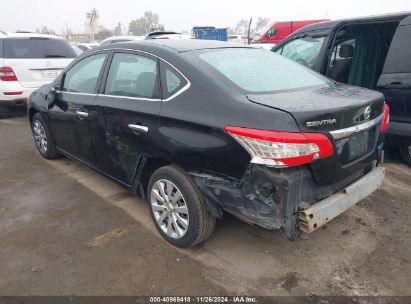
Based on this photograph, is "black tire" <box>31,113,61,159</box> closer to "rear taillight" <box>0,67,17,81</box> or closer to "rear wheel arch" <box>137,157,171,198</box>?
"rear wheel arch" <box>137,157,171,198</box>

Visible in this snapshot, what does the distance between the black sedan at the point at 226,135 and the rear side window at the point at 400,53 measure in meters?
1.36

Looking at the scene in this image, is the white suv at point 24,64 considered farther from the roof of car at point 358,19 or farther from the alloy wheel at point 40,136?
the roof of car at point 358,19

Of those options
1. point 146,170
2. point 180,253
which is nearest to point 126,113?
point 146,170

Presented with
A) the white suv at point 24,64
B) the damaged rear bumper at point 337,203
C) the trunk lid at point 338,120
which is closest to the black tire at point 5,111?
the white suv at point 24,64

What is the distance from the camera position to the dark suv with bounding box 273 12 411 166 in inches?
161

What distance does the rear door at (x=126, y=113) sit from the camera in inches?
116

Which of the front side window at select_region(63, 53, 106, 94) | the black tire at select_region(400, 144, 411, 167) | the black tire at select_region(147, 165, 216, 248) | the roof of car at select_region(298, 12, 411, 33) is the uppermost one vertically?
the roof of car at select_region(298, 12, 411, 33)

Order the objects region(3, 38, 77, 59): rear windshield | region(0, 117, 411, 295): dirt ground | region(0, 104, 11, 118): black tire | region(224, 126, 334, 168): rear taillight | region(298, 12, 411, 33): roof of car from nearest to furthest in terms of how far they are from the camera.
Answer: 1. region(224, 126, 334, 168): rear taillight
2. region(0, 117, 411, 295): dirt ground
3. region(298, 12, 411, 33): roof of car
4. region(3, 38, 77, 59): rear windshield
5. region(0, 104, 11, 118): black tire

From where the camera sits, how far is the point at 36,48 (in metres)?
7.19

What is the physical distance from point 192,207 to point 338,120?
1185mm

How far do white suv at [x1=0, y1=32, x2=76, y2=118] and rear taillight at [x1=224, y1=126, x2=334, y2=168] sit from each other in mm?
→ 6029

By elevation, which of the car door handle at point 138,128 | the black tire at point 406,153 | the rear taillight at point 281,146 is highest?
the rear taillight at point 281,146

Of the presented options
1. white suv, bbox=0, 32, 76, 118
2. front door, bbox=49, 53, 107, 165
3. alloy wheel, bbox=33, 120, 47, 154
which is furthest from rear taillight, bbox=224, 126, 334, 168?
white suv, bbox=0, 32, 76, 118

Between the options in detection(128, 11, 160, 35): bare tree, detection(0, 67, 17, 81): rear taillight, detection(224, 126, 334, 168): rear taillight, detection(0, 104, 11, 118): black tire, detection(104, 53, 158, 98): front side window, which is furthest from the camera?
detection(128, 11, 160, 35): bare tree
